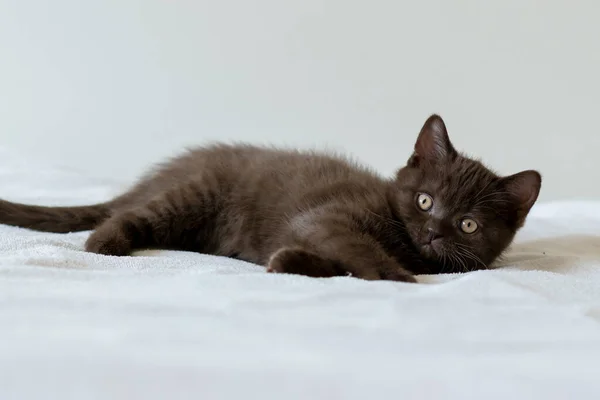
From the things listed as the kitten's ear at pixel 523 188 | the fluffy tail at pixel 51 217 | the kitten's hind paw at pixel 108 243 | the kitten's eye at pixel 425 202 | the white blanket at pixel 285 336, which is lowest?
the fluffy tail at pixel 51 217

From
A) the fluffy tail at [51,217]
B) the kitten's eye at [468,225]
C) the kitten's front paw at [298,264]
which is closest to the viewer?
the kitten's front paw at [298,264]

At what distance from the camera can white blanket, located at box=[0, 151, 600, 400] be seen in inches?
32.3

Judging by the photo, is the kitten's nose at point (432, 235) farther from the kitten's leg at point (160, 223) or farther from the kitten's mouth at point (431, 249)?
the kitten's leg at point (160, 223)

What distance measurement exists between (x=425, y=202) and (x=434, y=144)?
8.2 inches

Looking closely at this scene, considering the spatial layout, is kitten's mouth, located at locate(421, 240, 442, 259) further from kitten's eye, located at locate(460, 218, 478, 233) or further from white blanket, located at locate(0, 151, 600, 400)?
white blanket, located at locate(0, 151, 600, 400)

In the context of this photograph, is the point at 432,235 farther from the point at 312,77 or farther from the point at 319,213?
the point at 312,77

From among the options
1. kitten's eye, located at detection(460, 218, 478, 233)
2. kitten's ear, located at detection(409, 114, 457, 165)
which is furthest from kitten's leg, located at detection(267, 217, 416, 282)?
kitten's ear, located at detection(409, 114, 457, 165)

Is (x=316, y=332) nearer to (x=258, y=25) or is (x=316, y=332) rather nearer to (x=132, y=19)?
(x=258, y=25)

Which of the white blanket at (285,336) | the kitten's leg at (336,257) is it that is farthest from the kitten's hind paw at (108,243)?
the kitten's leg at (336,257)

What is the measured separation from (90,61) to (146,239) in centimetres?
157

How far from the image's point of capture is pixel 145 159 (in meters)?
3.19

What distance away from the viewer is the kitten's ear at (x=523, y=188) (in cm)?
174

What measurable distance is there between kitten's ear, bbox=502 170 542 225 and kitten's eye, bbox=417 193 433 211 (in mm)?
226

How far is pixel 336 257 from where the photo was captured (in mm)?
1499
